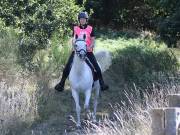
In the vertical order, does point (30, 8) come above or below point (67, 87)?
above

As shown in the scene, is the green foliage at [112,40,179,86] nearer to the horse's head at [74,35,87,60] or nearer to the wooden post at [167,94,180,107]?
the horse's head at [74,35,87,60]

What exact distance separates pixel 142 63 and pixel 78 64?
6162mm

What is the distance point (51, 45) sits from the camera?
59.6 feet

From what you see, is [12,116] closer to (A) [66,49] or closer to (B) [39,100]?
(B) [39,100]

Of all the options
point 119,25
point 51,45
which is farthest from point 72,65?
point 119,25

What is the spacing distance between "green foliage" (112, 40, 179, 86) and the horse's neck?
3952 millimetres

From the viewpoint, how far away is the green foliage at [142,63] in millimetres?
17505

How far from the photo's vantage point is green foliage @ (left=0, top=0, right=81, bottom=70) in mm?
17895

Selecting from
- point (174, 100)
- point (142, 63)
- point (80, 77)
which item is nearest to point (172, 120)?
point (174, 100)

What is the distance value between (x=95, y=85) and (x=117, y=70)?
4.48 m

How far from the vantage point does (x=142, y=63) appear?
735 inches

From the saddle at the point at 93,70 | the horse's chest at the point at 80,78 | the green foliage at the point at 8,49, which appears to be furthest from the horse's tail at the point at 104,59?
the horse's chest at the point at 80,78

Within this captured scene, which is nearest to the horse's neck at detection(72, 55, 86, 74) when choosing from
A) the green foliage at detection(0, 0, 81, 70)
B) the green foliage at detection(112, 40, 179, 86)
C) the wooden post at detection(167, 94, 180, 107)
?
the green foliage at detection(112, 40, 179, 86)

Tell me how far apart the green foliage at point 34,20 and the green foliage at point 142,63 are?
2219 millimetres
